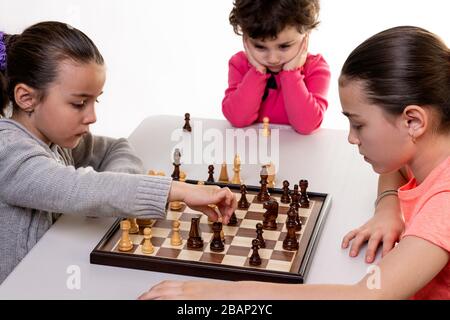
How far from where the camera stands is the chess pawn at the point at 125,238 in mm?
1620

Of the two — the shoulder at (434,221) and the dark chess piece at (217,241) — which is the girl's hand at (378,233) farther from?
the dark chess piece at (217,241)

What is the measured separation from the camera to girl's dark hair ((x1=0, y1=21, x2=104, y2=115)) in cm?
186

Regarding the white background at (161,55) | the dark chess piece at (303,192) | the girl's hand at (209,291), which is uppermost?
the dark chess piece at (303,192)

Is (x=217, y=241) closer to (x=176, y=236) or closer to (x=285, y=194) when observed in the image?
(x=176, y=236)

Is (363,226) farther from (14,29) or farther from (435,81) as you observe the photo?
(14,29)

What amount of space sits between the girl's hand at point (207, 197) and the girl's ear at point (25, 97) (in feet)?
1.44

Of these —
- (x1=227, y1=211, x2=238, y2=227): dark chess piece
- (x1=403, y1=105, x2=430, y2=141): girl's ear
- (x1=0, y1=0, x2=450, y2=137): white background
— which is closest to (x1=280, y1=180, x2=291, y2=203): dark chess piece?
(x1=227, y1=211, x2=238, y2=227): dark chess piece

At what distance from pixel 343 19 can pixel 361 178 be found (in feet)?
7.34

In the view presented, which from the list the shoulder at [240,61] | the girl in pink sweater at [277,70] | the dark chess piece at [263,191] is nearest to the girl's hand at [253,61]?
the girl in pink sweater at [277,70]

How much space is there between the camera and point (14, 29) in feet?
15.1

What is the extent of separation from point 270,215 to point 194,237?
0.20 meters

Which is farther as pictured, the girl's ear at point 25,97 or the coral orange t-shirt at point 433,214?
the girl's ear at point 25,97

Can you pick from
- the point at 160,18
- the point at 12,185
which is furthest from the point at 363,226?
the point at 160,18

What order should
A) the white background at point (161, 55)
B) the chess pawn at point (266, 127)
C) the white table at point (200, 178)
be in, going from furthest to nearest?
the white background at point (161, 55) < the chess pawn at point (266, 127) < the white table at point (200, 178)
